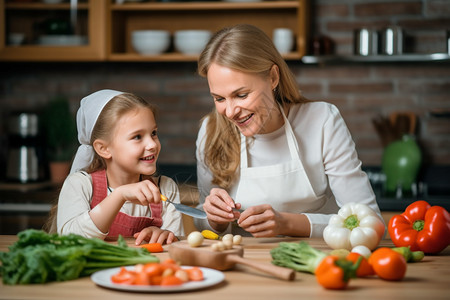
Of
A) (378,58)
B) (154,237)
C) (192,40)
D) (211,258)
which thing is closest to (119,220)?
(154,237)

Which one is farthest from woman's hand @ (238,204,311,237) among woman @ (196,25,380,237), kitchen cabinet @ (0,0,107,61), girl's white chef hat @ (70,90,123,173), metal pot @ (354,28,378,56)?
kitchen cabinet @ (0,0,107,61)

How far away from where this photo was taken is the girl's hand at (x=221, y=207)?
1.64 m

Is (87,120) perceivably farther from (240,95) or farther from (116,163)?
(240,95)

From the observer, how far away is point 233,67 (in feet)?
5.90

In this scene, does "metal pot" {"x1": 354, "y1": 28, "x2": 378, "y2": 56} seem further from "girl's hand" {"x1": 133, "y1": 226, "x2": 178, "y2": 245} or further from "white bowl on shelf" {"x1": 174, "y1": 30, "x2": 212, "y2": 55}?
"girl's hand" {"x1": 133, "y1": 226, "x2": 178, "y2": 245}

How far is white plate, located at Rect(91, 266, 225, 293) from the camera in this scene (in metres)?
1.10

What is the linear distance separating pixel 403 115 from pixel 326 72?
47cm

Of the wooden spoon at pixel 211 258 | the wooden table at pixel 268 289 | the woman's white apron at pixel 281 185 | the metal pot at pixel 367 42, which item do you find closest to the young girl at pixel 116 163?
the woman's white apron at pixel 281 185

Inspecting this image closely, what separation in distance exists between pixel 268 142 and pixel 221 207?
51cm

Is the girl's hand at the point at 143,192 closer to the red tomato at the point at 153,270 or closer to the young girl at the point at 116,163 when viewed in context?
the young girl at the point at 116,163

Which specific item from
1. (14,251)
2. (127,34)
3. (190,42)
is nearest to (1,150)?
(127,34)

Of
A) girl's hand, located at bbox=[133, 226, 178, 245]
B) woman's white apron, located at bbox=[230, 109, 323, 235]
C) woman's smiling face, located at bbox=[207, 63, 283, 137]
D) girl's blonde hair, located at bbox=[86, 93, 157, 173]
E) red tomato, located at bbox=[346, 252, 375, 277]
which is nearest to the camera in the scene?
red tomato, located at bbox=[346, 252, 375, 277]

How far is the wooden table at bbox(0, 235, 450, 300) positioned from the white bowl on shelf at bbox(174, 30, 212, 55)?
6.78 ft

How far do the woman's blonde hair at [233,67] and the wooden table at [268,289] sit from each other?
0.74 m
